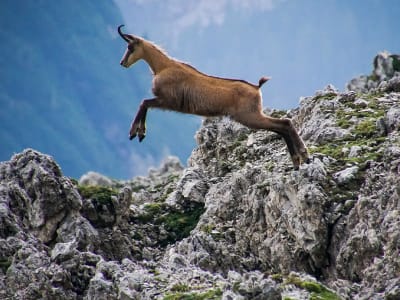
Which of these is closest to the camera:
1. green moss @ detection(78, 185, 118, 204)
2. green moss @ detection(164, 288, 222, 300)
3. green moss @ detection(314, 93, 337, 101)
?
green moss @ detection(164, 288, 222, 300)

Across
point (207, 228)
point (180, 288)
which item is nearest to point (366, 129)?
point (207, 228)

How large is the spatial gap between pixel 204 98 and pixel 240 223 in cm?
397

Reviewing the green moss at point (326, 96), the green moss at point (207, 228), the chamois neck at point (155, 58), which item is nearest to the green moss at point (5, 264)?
the green moss at point (207, 228)

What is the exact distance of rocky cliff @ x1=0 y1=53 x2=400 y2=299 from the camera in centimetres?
1658

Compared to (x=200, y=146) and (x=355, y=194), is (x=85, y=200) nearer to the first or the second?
(x=200, y=146)

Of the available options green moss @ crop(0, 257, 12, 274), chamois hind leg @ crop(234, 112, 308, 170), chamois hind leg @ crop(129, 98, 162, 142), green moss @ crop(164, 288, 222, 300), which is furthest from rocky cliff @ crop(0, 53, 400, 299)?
chamois hind leg @ crop(129, 98, 162, 142)

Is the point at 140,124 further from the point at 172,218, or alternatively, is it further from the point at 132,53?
the point at 172,218

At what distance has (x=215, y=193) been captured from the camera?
2492cm

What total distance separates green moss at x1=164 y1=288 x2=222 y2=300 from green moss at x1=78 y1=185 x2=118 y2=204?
9.80 meters

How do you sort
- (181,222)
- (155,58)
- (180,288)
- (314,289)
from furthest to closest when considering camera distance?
1. (181,222)
2. (155,58)
3. (180,288)
4. (314,289)

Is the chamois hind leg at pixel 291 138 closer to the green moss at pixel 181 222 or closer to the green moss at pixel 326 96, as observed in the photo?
the green moss at pixel 181 222

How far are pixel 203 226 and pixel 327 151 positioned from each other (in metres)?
4.58

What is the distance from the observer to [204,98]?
72.8ft

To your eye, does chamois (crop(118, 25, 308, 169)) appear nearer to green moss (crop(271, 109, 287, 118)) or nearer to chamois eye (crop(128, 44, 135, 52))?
chamois eye (crop(128, 44, 135, 52))
